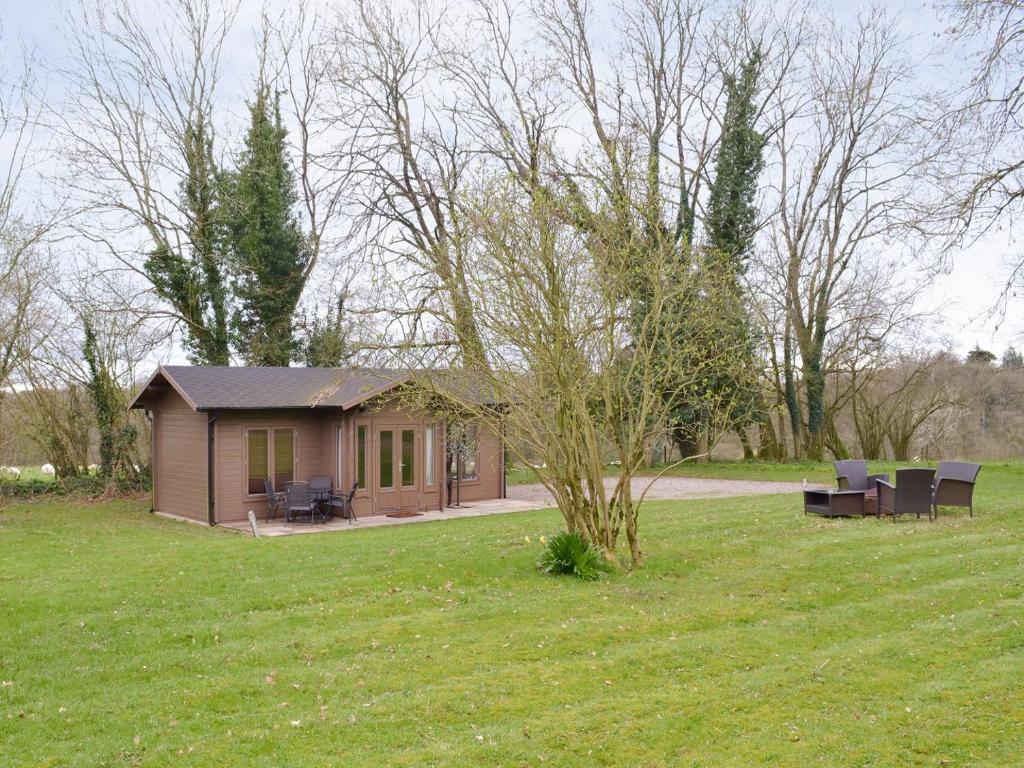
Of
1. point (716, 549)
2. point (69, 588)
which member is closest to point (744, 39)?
point (716, 549)

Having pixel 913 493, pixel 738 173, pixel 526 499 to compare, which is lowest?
pixel 526 499

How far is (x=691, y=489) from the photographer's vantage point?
858 inches

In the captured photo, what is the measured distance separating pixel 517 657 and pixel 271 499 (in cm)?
1180

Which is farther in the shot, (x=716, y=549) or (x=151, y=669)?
(x=716, y=549)

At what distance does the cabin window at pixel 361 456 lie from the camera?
18.1 metres

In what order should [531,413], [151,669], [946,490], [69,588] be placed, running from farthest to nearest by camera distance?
[946,490]
[531,413]
[69,588]
[151,669]

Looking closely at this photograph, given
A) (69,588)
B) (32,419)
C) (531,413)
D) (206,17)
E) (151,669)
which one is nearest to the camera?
(151,669)

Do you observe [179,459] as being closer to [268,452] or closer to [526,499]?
[268,452]

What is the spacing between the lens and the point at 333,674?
6438 mm

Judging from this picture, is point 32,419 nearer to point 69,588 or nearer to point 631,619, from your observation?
point 69,588

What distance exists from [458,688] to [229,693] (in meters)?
1.64

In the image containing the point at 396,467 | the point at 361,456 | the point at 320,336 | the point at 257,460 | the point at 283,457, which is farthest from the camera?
the point at 320,336

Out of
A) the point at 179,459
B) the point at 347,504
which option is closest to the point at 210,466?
the point at 179,459

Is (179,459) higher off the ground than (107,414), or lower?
lower
